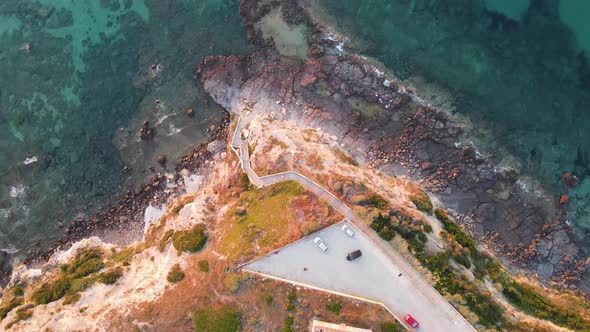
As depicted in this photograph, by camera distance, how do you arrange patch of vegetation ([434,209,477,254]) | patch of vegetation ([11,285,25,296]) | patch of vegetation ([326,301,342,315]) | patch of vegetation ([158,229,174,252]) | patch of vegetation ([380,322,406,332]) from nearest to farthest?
patch of vegetation ([380,322,406,332]) → patch of vegetation ([326,301,342,315]) → patch of vegetation ([158,229,174,252]) → patch of vegetation ([434,209,477,254]) → patch of vegetation ([11,285,25,296])

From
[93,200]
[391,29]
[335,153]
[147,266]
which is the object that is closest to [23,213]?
[93,200]

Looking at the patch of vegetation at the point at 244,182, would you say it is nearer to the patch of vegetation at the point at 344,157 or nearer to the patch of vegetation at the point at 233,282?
the patch of vegetation at the point at 233,282

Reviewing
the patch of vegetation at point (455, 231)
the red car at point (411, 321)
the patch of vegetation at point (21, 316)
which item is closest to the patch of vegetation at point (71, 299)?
the patch of vegetation at point (21, 316)

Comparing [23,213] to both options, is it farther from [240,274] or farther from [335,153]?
[335,153]

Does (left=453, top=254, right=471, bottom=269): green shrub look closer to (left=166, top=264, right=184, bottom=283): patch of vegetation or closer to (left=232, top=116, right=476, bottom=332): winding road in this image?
(left=232, top=116, right=476, bottom=332): winding road

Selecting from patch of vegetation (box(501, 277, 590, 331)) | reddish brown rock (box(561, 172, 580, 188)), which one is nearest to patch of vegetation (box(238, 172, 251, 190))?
patch of vegetation (box(501, 277, 590, 331))

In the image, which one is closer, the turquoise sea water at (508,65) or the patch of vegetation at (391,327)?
the patch of vegetation at (391,327)

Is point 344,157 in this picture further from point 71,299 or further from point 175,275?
point 71,299
